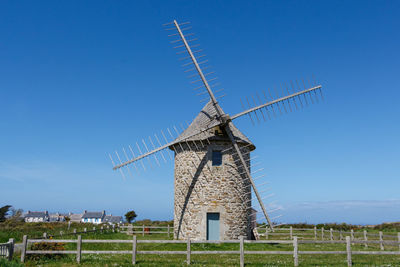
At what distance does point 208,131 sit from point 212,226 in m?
5.31

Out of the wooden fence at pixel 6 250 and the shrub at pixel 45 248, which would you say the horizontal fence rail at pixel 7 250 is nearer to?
the wooden fence at pixel 6 250

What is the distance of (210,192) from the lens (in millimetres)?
18938

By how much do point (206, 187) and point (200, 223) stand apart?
1.99 m

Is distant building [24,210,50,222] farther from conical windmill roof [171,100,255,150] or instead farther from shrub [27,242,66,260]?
shrub [27,242,66,260]

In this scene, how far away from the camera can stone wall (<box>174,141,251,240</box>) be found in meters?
18.9

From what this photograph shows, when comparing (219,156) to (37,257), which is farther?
(219,156)

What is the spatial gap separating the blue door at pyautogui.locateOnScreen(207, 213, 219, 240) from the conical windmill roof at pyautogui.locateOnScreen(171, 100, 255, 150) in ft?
14.1

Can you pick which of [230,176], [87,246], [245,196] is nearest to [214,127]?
[230,176]

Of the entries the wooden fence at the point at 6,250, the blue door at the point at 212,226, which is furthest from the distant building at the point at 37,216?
the wooden fence at the point at 6,250

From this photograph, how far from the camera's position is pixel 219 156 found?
19359 millimetres

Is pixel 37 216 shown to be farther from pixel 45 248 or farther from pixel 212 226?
pixel 45 248

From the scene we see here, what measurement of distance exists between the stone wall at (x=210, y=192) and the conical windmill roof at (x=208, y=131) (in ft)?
1.18

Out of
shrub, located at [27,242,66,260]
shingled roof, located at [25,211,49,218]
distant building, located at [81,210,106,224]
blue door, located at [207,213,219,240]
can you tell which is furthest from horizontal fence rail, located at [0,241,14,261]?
shingled roof, located at [25,211,49,218]

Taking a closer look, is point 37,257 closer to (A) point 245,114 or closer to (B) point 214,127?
(B) point 214,127
